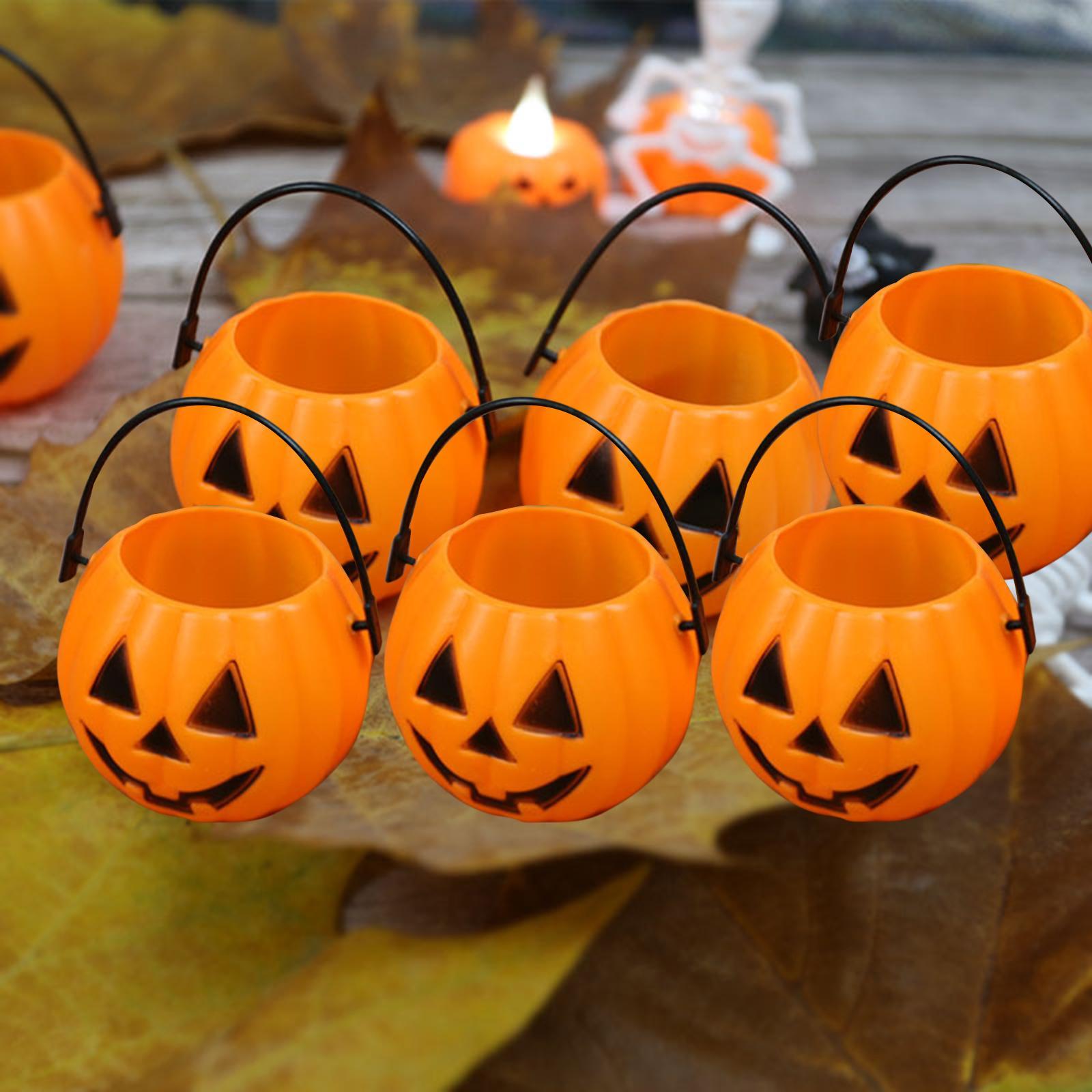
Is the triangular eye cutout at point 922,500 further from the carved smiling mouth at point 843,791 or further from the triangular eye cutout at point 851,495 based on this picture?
the carved smiling mouth at point 843,791

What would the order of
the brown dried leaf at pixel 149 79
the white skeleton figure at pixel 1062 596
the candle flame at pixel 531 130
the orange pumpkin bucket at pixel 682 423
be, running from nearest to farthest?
the orange pumpkin bucket at pixel 682 423
the white skeleton figure at pixel 1062 596
the candle flame at pixel 531 130
the brown dried leaf at pixel 149 79

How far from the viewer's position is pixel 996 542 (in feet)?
2.39

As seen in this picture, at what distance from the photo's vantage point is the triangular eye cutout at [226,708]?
59 centimetres

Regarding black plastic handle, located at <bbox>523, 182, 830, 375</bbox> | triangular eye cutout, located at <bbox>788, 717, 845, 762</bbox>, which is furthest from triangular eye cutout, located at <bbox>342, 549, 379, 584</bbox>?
triangular eye cutout, located at <bbox>788, 717, 845, 762</bbox>

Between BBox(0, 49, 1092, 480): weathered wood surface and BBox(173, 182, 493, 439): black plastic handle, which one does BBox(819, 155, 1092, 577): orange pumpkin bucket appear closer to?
BBox(173, 182, 493, 439): black plastic handle

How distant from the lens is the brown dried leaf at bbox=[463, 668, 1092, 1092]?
1.85 ft

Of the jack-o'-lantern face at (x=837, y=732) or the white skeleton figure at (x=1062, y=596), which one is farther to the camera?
the white skeleton figure at (x=1062, y=596)

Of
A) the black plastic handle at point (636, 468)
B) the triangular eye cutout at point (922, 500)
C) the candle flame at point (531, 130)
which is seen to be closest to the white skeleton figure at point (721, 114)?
the candle flame at point (531, 130)

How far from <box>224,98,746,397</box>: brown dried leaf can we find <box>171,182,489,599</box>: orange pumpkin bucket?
0.73ft

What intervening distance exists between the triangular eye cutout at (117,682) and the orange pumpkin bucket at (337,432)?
0.44 feet

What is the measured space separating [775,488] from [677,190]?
0.15 meters

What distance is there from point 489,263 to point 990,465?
17.8 inches

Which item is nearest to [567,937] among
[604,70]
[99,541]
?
[99,541]

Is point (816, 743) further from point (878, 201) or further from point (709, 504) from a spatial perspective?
point (878, 201)
